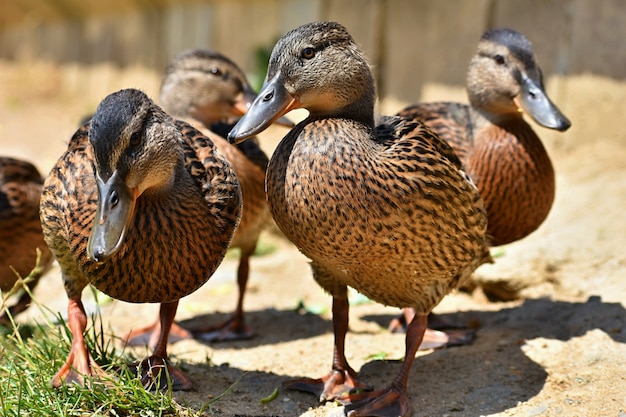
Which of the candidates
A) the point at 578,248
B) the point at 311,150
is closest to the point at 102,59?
the point at 578,248

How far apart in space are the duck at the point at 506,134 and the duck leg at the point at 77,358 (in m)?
1.97

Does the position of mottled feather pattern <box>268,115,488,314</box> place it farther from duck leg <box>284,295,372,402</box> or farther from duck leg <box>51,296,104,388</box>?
duck leg <box>51,296,104,388</box>

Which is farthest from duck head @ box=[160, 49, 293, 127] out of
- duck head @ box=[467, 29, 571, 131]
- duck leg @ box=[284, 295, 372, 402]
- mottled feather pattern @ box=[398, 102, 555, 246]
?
duck leg @ box=[284, 295, 372, 402]

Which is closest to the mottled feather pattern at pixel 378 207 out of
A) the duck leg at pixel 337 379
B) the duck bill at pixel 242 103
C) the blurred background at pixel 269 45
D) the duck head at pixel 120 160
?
the duck leg at pixel 337 379

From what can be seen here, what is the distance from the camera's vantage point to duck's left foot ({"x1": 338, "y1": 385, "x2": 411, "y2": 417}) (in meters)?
3.74

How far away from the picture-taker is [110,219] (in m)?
3.21

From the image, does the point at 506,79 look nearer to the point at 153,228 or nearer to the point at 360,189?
the point at 360,189

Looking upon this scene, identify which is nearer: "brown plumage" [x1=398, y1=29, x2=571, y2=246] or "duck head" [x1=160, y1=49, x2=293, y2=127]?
"brown plumage" [x1=398, y1=29, x2=571, y2=246]

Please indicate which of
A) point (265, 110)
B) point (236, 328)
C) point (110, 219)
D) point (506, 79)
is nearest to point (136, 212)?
point (110, 219)

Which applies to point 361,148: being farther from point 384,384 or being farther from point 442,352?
point 442,352

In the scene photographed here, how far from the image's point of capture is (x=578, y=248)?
5.49m

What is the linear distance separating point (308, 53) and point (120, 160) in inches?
39.2

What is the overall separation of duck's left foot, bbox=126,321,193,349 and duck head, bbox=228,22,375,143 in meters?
1.95

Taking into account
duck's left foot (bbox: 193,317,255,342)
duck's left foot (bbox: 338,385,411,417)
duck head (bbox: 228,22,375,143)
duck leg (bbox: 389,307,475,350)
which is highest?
duck head (bbox: 228,22,375,143)
